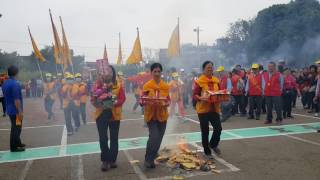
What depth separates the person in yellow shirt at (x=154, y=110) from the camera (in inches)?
249

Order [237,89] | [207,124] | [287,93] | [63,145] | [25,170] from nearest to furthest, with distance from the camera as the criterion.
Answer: [25,170], [207,124], [63,145], [287,93], [237,89]

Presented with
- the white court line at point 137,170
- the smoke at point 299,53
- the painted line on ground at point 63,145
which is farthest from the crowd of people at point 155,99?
the smoke at point 299,53

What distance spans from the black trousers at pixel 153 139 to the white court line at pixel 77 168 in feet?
3.99

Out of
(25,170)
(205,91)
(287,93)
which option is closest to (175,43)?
(287,93)

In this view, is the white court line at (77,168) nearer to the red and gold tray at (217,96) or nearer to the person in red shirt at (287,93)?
the red and gold tray at (217,96)

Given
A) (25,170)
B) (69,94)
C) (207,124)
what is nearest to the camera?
(25,170)

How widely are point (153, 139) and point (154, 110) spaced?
1.72 feet

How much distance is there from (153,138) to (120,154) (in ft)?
5.17

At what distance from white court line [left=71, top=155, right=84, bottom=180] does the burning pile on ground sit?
1486 mm

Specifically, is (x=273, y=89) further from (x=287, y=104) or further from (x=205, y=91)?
(x=205, y=91)

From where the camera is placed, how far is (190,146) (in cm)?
823

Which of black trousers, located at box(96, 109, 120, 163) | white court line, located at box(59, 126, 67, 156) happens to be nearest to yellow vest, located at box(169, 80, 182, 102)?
white court line, located at box(59, 126, 67, 156)

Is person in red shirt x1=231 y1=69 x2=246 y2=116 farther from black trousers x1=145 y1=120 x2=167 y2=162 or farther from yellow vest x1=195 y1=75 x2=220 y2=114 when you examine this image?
black trousers x1=145 y1=120 x2=167 y2=162

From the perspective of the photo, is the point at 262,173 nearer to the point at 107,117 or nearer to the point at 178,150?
the point at 178,150
